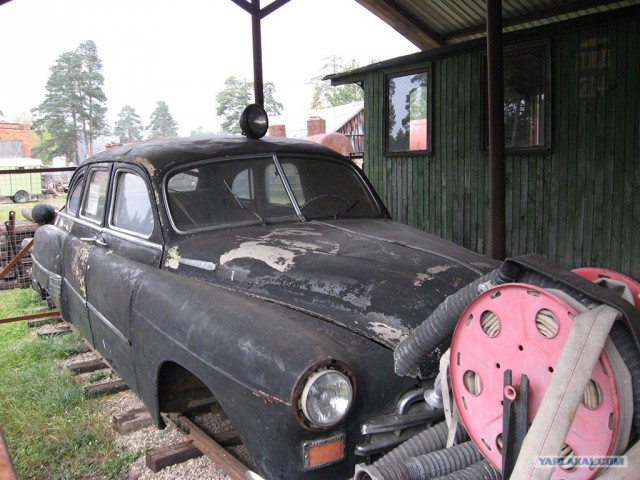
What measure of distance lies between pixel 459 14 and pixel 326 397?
26.3ft

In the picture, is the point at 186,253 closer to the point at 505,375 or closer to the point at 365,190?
the point at 365,190

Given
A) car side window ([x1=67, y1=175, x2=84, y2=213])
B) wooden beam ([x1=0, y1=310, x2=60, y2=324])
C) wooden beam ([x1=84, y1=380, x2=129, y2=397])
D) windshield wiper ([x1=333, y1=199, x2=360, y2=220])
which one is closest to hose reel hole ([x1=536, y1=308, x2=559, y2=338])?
windshield wiper ([x1=333, y1=199, x2=360, y2=220])

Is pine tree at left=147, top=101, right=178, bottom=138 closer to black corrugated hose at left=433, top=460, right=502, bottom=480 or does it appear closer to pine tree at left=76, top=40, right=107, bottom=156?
A: pine tree at left=76, top=40, right=107, bottom=156

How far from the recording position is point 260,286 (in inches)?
117

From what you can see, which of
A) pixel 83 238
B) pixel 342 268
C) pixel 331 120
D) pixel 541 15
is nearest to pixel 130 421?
pixel 83 238

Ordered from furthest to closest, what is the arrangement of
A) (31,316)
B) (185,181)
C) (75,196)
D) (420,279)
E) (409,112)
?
(409,112) → (31,316) → (75,196) → (185,181) → (420,279)

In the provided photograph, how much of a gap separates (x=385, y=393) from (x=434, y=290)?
0.68 m

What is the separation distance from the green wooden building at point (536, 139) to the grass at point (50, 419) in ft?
17.5

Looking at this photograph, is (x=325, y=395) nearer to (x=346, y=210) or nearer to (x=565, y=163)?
(x=346, y=210)

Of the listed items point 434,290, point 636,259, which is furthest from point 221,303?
point 636,259

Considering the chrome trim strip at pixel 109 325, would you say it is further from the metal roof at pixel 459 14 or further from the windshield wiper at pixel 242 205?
the metal roof at pixel 459 14

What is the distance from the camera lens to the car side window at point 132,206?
368 cm

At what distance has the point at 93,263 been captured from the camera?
12.7 ft

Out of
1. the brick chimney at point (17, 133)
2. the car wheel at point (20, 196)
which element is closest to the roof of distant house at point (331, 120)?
the car wheel at point (20, 196)
